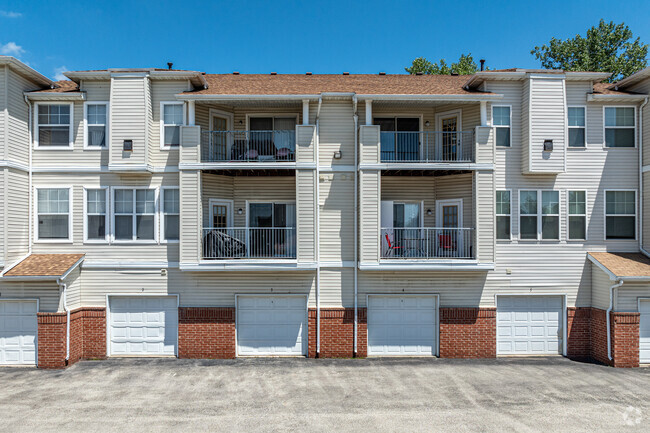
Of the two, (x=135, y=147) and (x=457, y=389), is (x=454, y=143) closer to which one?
(x=457, y=389)

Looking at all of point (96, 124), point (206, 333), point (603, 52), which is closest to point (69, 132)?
point (96, 124)

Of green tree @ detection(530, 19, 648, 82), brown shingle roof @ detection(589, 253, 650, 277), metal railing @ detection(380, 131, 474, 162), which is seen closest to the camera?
brown shingle roof @ detection(589, 253, 650, 277)

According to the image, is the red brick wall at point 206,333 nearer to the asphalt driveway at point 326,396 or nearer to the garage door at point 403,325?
the asphalt driveway at point 326,396

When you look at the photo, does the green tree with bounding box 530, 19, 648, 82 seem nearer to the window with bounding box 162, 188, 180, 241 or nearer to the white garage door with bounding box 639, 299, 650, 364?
the white garage door with bounding box 639, 299, 650, 364

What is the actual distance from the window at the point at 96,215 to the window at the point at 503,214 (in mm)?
13075

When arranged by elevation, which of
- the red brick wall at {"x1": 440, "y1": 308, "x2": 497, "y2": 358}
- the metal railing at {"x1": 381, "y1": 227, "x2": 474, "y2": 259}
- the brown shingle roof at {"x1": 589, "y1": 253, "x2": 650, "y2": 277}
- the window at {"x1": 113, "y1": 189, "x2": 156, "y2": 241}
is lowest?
the red brick wall at {"x1": 440, "y1": 308, "x2": 497, "y2": 358}

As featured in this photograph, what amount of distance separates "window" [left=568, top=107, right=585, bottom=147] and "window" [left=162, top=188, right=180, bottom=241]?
13470 millimetres

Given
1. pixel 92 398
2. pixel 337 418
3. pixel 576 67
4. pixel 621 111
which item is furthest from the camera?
pixel 576 67

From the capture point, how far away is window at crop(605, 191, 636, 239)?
474 inches

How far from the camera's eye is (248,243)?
11.5m

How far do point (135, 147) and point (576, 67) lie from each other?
28.0 metres

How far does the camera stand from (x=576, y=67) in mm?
24453

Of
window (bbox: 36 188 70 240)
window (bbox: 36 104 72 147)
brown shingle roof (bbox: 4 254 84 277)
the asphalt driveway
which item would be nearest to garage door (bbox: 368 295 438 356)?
the asphalt driveway

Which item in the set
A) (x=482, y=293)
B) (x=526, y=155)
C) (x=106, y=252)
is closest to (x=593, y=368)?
(x=482, y=293)
